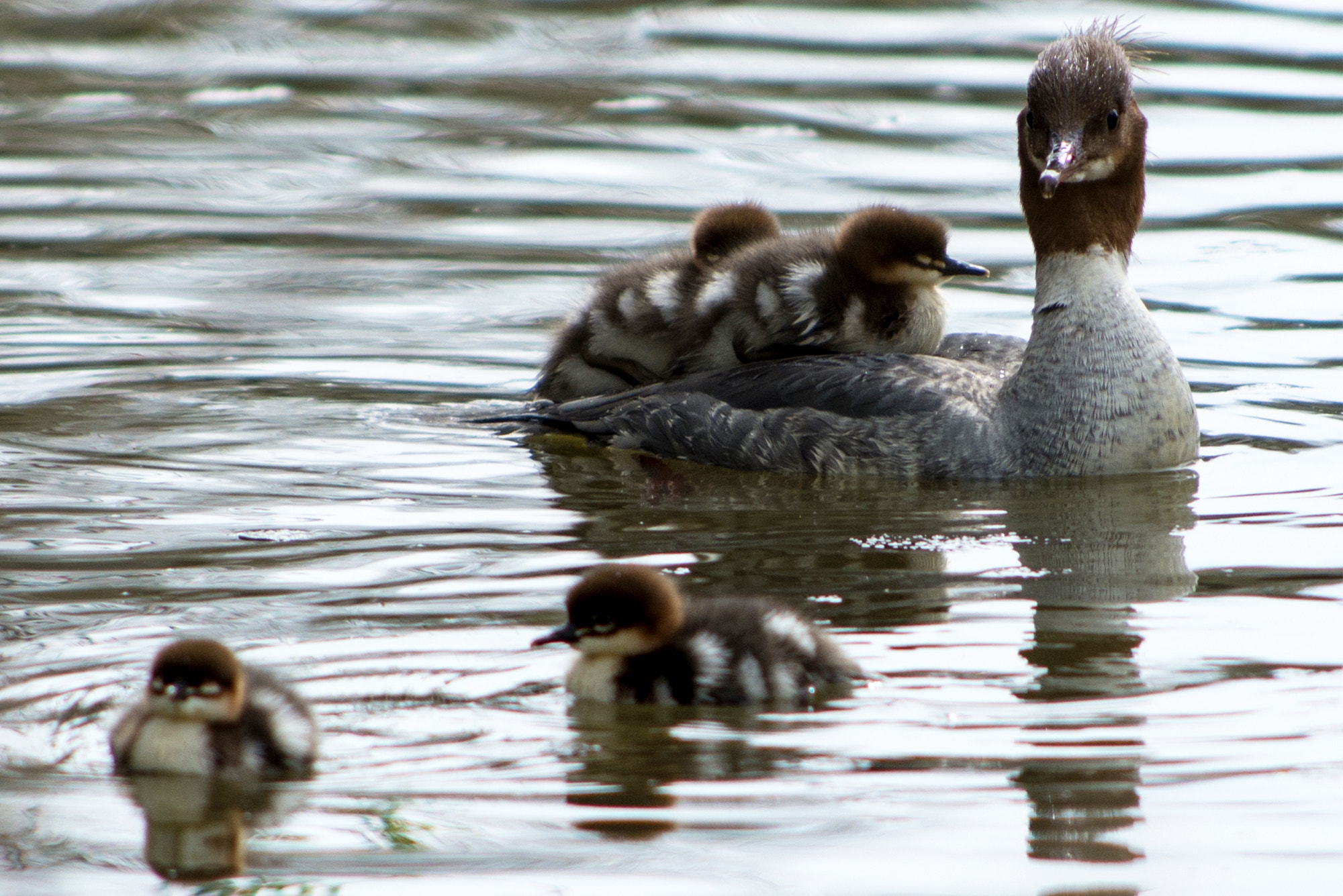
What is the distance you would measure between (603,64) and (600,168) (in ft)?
7.11

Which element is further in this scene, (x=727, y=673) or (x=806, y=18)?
(x=806, y=18)

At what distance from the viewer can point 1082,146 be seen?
677 cm

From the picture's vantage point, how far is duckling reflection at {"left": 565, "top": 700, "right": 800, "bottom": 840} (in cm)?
408

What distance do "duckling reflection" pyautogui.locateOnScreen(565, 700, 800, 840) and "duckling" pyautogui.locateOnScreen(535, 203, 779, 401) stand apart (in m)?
2.93

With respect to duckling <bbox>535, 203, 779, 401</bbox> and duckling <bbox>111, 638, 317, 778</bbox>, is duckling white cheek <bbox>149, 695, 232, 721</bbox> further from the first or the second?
duckling <bbox>535, 203, 779, 401</bbox>

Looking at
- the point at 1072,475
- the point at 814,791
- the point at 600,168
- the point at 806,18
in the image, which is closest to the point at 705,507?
the point at 1072,475

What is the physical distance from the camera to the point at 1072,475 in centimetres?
698

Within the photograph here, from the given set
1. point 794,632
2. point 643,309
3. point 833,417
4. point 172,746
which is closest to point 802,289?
point 833,417

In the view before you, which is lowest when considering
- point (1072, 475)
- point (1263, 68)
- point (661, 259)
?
point (1072, 475)

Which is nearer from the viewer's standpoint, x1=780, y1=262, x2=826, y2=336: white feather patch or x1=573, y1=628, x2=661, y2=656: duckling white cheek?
x1=573, y1=628, x2=661, y2=656: duckling white cheek

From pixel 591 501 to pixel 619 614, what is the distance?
2.09 meters

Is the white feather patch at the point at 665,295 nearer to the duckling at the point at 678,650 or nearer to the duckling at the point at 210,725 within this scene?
the duckling at the point at 678,650

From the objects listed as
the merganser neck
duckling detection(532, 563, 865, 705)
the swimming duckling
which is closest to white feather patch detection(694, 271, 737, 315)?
the swimming duckling

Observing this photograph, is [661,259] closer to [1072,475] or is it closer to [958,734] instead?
[1072,475]
